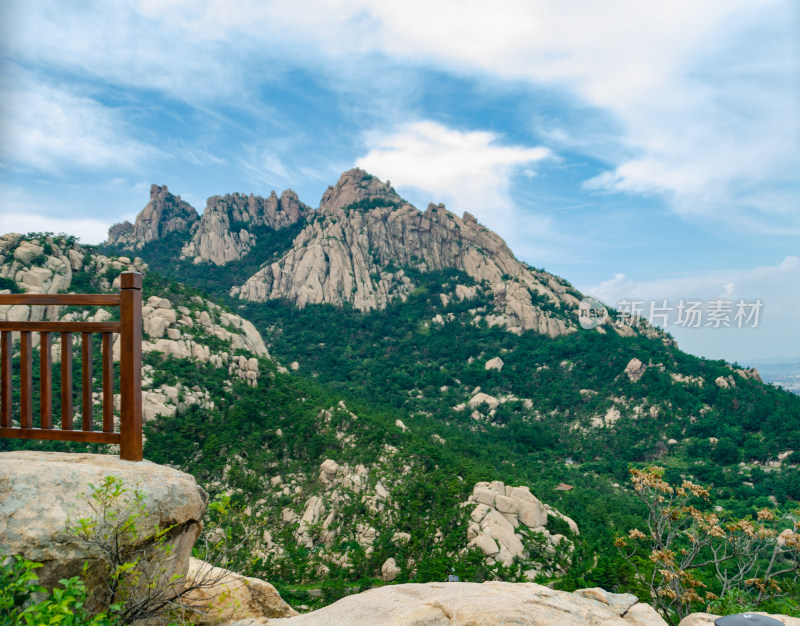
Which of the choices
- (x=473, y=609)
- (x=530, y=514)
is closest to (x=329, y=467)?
(x=530, y=514)

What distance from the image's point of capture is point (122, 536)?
381 cm

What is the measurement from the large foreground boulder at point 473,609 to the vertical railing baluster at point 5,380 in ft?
10.4

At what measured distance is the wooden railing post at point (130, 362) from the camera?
427 centimetres

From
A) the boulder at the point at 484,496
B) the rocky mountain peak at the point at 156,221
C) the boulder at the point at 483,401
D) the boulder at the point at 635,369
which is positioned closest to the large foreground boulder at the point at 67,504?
the boulder at the point at 484,496

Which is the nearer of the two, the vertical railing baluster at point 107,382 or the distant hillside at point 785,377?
the vertical railing baluster at point 107,382

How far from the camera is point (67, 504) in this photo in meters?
3.71

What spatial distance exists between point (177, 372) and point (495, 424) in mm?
28356

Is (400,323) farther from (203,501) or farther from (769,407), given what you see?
(203,501)

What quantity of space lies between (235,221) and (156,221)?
526 inches

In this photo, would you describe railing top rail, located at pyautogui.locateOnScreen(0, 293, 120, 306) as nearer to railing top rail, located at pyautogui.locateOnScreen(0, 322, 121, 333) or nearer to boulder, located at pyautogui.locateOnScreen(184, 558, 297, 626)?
railing top rail, located at pyautogui.locateOnScreen(0, 322, 121, 333)

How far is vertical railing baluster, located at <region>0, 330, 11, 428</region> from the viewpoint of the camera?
4250 millimetres

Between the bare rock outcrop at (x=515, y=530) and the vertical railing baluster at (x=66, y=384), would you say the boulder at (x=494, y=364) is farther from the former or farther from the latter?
the vertical railing baluster at (x=66, y=384)

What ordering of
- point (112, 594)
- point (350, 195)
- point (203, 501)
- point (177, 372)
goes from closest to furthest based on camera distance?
point (112, 594)
point (203, 501)
point (177, 372)
point (350, 195)

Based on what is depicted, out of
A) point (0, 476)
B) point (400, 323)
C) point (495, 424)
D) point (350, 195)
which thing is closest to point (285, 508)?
point (0, 476)
